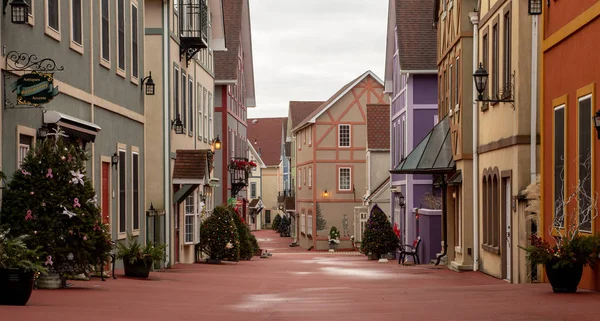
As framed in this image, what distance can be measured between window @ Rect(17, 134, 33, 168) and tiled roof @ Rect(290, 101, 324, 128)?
6966 cm

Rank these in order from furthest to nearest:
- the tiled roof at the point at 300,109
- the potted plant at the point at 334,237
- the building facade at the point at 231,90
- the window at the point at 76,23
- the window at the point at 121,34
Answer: the tiled roof at the point at 300,109, the potted plant at the point at 334,237, the building facade at the point at 231,90, the window at the point at 121,34, the window at the point at 76,23

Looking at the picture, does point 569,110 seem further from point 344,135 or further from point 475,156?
point 344,135

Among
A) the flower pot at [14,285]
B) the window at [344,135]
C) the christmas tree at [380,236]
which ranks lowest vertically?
the christmas tree at [380,236]

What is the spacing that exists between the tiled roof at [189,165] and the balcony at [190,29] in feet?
9.47

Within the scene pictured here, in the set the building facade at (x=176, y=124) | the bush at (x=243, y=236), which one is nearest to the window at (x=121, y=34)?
the building facade at (x=176, y=124)

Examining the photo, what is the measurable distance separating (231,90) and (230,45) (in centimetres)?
210

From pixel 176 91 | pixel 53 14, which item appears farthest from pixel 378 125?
pixel 53 14

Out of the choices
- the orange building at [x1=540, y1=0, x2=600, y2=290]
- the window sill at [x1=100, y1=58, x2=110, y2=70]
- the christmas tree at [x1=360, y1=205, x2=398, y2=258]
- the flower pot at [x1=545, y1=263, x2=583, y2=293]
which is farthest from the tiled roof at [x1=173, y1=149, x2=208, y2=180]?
the flower pot at [x1=545, y1=263, x2=583, y2=293]

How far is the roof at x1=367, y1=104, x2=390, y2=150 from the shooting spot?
56.1 m

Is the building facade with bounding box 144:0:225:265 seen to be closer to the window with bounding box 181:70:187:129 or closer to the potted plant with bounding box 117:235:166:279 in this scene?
the window with bounding box 181:70:187:129

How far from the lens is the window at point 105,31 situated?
20.7m

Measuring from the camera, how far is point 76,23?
1845 cm

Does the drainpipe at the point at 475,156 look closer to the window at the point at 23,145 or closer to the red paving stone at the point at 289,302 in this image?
the red paving stone at the point at 289,302

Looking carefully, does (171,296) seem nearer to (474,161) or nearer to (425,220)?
(474,161)
